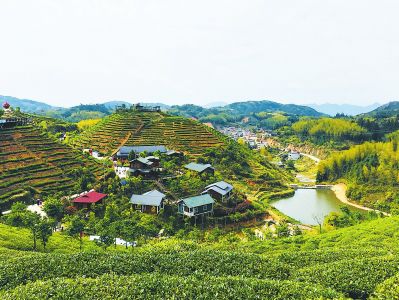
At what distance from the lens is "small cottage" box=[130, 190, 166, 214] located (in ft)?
132

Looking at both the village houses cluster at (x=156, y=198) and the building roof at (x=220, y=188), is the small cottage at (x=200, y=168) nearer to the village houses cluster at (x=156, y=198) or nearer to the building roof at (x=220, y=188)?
the village houses cluster at (x=156, y=198)

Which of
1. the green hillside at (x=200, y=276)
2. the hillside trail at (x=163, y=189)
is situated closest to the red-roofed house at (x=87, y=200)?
the hillside trail at (x=163, y=189)

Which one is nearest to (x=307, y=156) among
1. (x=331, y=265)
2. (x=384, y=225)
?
(x=384, y=225)

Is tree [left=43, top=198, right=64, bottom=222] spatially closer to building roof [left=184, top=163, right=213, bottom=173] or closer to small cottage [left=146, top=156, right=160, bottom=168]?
small cottage [left=146, top=156, right=160, bottom=168]

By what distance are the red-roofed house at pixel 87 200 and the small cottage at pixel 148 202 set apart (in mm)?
4059

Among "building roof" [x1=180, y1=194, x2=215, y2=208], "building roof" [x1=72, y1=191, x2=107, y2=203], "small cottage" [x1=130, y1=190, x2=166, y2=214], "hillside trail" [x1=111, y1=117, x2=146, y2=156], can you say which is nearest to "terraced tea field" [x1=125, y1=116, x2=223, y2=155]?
"hillside trail" [x1=111, y1=117, x2=146, y2=156]

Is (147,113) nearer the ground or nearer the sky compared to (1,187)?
nearer the sky

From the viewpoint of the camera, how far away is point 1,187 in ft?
131

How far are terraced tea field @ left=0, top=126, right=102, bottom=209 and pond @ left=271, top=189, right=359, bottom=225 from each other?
32114 mm

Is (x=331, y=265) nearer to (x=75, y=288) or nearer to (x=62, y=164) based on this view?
(x=75, y=288)

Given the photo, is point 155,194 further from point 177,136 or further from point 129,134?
point 129,134

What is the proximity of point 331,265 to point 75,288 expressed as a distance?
1117cm

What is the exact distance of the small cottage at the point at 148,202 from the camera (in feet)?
132

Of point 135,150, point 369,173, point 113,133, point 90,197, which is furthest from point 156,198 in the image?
point 369,173
